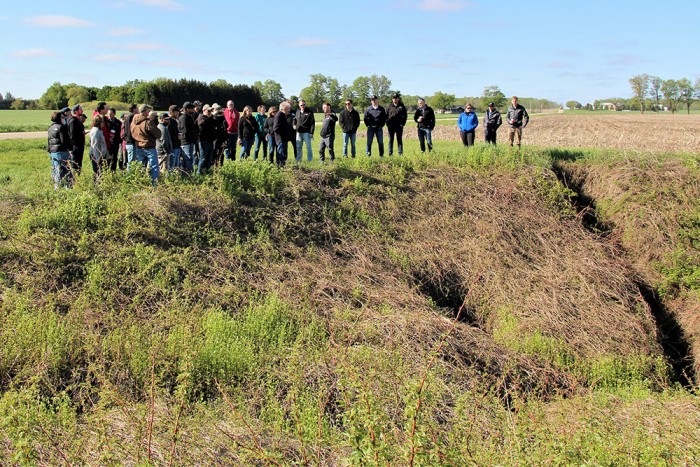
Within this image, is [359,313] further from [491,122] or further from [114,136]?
[491,122]

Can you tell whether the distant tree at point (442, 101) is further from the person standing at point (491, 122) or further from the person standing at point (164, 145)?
the person standing at point (164, 145)

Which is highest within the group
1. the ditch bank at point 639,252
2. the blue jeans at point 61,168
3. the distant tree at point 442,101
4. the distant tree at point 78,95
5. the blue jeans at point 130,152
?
the distant tree at point 442,101

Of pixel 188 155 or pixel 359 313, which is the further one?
pixel 188 155

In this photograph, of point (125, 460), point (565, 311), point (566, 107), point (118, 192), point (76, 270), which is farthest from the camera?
point (566, 107)

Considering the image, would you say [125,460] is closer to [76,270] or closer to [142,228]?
[76,270]

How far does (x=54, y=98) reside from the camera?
6531cm

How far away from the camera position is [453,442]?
4.62 m

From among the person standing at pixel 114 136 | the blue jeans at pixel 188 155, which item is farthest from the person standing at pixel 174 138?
the person standing at pixel 114 136

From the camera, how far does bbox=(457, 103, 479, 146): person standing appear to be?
54.9ft

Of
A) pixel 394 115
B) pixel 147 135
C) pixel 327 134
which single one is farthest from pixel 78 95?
pixel 147 135

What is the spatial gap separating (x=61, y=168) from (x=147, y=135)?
1.84 metres

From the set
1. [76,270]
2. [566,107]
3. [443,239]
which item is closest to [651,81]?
[566,107]

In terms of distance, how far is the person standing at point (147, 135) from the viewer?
35.8ft

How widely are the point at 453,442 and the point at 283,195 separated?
8.15m
